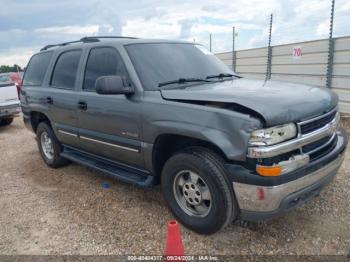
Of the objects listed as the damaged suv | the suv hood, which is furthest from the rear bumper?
the suv hood

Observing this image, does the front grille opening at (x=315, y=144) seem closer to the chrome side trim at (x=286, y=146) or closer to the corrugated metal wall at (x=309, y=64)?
the chrome side trim at (x=286, y=146)

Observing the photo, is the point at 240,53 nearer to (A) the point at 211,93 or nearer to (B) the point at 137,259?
(A) the point at 211,93

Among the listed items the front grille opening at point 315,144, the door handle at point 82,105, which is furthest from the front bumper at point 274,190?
the door handle at point 82,105

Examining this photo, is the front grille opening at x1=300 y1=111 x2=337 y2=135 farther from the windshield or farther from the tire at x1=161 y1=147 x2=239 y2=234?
the windshield

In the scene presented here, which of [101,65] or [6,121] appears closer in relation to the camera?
[101,65]

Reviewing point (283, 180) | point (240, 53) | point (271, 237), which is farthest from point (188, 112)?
point (240, 53)

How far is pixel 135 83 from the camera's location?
3.64m

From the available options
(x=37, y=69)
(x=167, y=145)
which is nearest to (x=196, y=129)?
(x=167, y=145)

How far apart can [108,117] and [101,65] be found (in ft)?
2.39

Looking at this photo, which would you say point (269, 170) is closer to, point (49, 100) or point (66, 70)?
point (66, 70)

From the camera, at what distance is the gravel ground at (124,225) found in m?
3.15

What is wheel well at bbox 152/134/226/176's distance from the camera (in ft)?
10.8

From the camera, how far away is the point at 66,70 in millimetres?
4945

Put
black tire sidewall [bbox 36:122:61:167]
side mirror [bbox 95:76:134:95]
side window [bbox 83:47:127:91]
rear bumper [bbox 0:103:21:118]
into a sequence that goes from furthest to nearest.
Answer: rear bumper [bbox 0:103:21:118], black tire sidewall [bbox 36:122:61:167], side window [bbox 83:47:127:91], side mirror [bbox 95:76:134:95]
